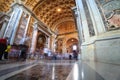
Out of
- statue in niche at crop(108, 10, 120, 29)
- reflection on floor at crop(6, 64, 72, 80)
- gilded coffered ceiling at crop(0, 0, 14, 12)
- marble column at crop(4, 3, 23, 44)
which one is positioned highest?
gilded coffered ceiling at crop(0, 0, 14, 12)

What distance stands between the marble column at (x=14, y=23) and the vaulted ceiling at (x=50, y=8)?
1.33m

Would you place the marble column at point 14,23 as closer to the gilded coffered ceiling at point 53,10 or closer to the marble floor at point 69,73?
the gilded coffered ceiling at point 53,10

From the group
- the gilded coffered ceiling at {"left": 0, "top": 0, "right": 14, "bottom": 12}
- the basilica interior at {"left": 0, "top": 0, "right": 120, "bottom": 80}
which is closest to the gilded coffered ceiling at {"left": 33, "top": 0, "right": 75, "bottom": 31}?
the basilica interior at {"left": 0, "top": 0, "right": 120, "bottom": 80}

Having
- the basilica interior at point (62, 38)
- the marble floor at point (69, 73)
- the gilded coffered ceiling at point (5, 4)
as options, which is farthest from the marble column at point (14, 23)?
the marble floor at point (69, 73)

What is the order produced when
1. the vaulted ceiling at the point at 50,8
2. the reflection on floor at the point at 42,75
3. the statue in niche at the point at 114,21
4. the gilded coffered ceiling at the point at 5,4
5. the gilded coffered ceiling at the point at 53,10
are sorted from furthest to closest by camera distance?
the gilded coffered ceiling at the point at 53,10, the vaulted ceiling at the point at 50,8, the gilded coffered ceiling at the point at 5,4, the statue in niche at the point at 114,21, the reflection on floor at the point at 42,75

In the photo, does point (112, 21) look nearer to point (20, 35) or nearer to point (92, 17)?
point (92, 17)

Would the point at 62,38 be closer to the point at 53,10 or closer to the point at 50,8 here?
the point at 53,10

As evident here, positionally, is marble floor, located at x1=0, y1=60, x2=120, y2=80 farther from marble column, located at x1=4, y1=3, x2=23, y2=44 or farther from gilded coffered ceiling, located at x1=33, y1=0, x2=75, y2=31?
gilded coffered ceiling, located at x1=33, y1=0, x2=75, y2=31

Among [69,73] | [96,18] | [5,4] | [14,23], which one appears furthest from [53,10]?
[69,73]

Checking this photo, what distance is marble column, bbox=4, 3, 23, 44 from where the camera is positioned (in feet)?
34.6

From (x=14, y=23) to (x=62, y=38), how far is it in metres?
14.4

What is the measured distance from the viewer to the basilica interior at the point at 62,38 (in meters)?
1.59

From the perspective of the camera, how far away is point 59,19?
2230 cm

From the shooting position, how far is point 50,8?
58.7ft
